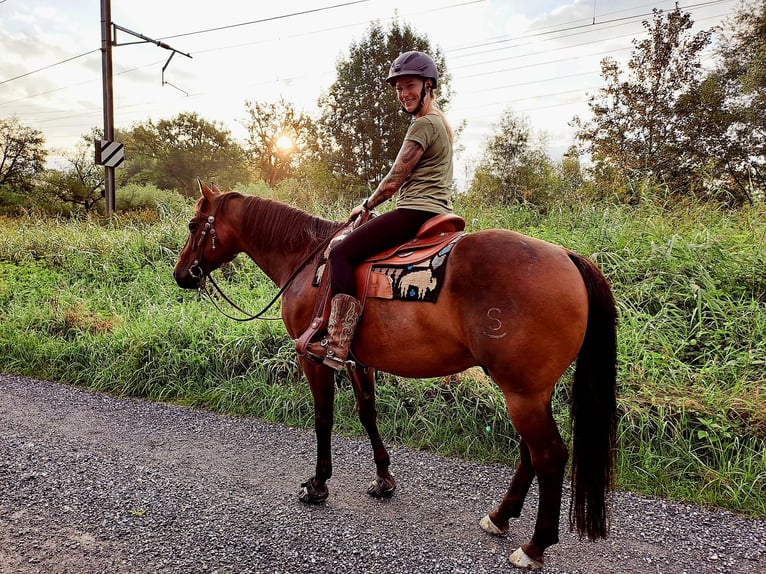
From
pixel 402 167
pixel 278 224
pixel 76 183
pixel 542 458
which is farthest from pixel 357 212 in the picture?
pixel 76 183

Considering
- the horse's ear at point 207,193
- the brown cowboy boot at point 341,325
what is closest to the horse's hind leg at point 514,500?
the brown cowboy boot at point 341,325

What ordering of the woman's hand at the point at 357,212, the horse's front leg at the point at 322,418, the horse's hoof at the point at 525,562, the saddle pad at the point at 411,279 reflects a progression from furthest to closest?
the horse's front leg at the point at 322,418 < the woman's hand at the point at 357,212 < the saddle pad at the point at 411,279 < the horse's hoof at the point at 525,562

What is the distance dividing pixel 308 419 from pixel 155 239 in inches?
255

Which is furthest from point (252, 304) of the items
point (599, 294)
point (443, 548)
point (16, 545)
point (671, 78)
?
point (671, 78)

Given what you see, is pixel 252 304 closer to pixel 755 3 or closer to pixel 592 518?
pixel 592 518

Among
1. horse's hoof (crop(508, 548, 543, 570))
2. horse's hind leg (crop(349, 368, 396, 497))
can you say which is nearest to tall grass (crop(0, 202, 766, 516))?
horse's hind leg (crop(349, 368, 396, 497))

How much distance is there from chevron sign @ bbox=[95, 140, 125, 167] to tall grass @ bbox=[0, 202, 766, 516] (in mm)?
4612

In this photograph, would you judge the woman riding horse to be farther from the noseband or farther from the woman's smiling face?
the noseband

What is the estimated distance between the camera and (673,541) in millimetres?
2668

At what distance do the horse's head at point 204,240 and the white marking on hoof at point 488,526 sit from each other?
279 centimetres

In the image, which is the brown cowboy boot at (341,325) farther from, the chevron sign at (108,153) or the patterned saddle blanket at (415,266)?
the chevron sign at (108,153)

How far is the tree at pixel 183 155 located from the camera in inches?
1358

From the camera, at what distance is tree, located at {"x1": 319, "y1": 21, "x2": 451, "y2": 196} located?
21.0 meters

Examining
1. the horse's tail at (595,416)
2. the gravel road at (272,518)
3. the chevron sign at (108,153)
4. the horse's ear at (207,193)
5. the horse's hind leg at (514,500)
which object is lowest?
the gravel road at (272,518)
